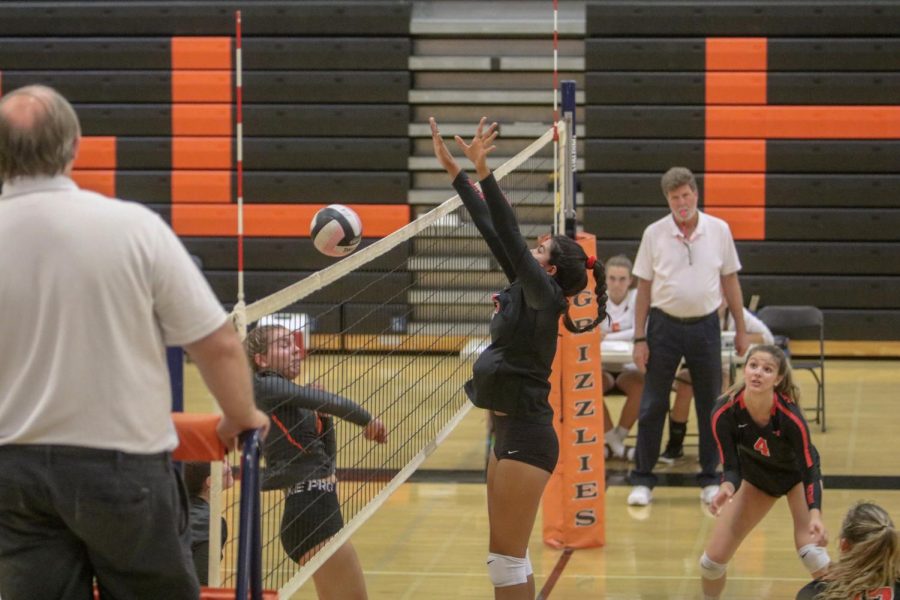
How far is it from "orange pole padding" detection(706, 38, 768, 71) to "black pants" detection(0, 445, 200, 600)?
10227 mm

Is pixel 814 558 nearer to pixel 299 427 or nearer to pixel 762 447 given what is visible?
pixel 762 447

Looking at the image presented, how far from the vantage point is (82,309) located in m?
2.41

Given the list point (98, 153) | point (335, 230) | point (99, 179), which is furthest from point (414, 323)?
point (335, 230)

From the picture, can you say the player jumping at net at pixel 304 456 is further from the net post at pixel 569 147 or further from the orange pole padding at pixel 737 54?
the orange pole padding at pixel 737 54

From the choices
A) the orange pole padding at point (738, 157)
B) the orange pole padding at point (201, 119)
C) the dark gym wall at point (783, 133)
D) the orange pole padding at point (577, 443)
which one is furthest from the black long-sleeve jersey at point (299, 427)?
the orange pole padding at point (201, 119)

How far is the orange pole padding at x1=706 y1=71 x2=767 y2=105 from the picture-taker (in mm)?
11977

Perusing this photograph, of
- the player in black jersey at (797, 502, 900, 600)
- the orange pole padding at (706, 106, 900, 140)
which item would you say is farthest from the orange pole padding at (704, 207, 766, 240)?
the player in black jersey at (797, 502, 900, 600)

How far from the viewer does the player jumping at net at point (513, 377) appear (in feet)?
14.2

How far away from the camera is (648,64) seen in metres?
12.1

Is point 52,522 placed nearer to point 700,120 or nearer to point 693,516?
point 693,516

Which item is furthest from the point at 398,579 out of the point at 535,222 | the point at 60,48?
the point at 60,48

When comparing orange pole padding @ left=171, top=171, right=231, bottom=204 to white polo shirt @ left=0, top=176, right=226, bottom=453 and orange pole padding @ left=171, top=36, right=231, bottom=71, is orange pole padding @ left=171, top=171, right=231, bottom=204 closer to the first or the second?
orange pole padding @ left=171, top=36, right=231, bottom=71

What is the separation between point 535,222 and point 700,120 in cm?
182

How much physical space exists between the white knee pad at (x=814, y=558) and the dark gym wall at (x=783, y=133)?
710 cm
